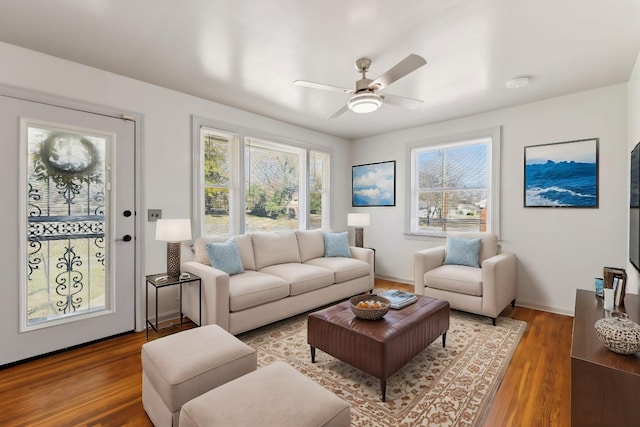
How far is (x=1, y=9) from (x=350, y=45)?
2342 mm

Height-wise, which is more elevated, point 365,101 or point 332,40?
point 332,40

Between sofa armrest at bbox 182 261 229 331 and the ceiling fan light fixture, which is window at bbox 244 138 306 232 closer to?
sofa armrest at bbox 182 261 229 331

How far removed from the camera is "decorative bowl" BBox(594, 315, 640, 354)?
147cm

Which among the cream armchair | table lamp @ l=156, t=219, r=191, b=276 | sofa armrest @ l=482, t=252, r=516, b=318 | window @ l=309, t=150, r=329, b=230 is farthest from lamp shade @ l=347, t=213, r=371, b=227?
table lamp @ l=156, t=219, r=191, b=276

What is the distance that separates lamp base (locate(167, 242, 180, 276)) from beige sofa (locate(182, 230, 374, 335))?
14 centimetres

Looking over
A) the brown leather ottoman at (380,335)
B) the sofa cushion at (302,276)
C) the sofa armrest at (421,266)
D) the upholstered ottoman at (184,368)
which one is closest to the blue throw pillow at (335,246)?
the sofa cushion at (302,276)

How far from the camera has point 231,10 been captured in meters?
1.94

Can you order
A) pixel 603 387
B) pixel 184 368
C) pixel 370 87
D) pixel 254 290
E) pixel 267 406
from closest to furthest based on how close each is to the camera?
pixel 267 406 → pixel 603 387 → pixel 184 368 → pixel 370 87 → pixel 254 290

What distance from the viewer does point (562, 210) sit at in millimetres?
3457

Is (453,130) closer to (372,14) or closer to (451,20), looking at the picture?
(451,20)

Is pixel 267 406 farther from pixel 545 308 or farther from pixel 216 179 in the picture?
pixel 545 308

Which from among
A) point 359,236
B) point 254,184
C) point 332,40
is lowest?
point 359,236

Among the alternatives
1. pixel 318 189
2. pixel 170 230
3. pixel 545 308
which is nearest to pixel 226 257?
pixel 170 230

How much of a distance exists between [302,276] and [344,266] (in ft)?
2.37
